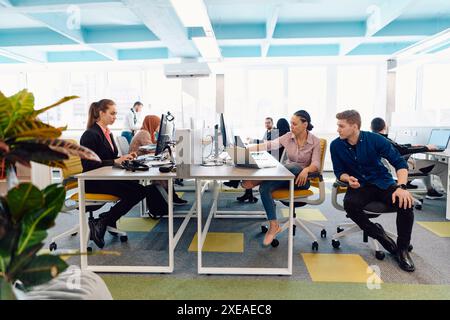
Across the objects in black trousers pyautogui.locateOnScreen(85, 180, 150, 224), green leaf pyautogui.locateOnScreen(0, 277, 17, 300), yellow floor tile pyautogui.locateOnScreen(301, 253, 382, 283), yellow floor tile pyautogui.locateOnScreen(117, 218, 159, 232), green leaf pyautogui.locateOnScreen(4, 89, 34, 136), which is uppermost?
green leaf pyautogui.locateOnScreen(4, 89, 34, 136)

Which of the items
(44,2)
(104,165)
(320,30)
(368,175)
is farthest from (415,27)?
(44,2)

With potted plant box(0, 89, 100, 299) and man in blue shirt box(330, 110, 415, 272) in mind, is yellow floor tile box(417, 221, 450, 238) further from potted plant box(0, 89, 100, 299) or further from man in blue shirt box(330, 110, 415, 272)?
potted plant box(0, 89, 100, 299)

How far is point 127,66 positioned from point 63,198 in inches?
289

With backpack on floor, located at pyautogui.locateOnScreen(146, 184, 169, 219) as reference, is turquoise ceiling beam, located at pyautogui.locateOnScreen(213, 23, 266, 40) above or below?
above

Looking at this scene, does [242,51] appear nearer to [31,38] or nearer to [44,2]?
[44,2]

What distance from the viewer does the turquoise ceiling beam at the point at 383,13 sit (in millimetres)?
4223

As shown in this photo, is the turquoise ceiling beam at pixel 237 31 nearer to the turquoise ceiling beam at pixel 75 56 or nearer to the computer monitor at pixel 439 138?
the turquoise ceiling beam at pixel 75 56

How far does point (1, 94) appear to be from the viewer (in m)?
0.93

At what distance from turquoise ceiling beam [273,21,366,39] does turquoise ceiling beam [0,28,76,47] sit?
13.6 ft

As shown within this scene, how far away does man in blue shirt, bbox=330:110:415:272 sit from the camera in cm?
237

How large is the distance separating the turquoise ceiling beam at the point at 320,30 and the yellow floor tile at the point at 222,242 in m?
4.34

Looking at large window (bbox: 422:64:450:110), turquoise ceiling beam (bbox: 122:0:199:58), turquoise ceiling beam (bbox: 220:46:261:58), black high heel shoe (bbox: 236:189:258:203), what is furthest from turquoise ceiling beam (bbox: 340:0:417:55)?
black high heel shoe (bbox: 236:189:258:203)

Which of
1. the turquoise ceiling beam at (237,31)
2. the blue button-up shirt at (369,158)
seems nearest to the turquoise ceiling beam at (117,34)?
the turquoise ceiling beam at (237,31)

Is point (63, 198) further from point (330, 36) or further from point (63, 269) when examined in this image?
point (330, 36)
